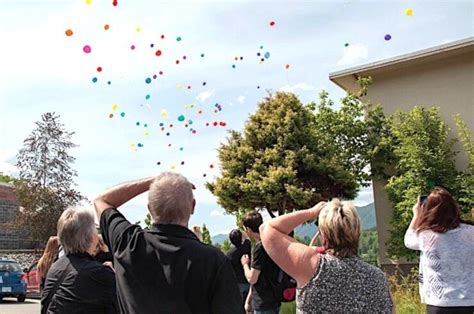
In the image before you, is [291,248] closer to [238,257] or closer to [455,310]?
[455,310]

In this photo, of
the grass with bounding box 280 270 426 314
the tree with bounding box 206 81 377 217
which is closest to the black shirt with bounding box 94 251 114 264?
the grass with bounding box 280 270 426 314

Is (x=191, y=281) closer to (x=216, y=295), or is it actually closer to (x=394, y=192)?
(x=216, y=295)

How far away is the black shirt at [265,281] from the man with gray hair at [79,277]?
1.99 meters

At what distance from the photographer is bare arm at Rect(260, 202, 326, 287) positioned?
2.75 meters

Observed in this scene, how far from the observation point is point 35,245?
2964 cm

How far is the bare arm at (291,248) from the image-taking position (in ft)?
9.02

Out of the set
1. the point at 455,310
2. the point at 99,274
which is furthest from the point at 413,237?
the point at 99,274

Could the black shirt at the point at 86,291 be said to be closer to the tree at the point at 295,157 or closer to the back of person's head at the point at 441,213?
the back of person's head at the point at 441,213

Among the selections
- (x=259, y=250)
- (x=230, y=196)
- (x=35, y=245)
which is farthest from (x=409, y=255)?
(x=35, y=245)

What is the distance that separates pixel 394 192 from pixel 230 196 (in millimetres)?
5004

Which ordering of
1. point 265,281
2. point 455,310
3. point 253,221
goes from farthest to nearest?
point 253,221
point 265,281
point 455,310

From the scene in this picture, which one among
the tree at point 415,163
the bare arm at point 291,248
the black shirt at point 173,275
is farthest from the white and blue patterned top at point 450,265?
the tree at point 415,163

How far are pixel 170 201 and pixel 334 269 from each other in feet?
2.98

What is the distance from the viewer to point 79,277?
3248 millimetres
